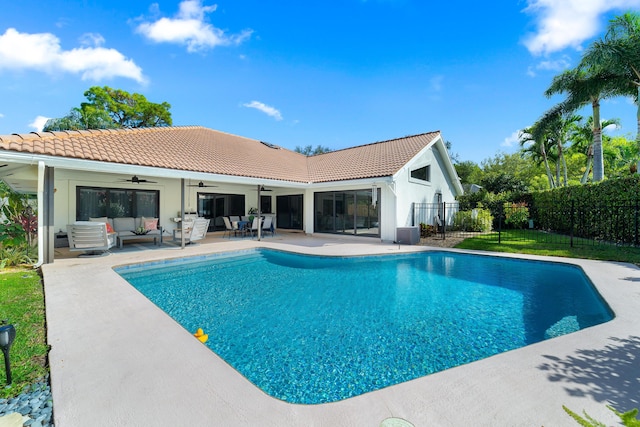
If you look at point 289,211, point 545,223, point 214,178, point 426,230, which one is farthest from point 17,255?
point 545,223

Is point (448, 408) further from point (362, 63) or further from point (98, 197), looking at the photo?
point (362, 63)

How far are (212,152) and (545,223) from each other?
21.6m

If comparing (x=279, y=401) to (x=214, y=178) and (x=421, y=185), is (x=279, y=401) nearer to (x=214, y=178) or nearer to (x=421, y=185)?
(x=214, y=178)

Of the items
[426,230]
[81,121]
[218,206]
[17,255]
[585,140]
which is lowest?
[17,255]

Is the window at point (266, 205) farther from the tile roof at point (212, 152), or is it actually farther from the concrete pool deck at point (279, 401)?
the concrete pool deck at point (279, 401)

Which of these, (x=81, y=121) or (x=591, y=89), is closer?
(x=591, y=89)

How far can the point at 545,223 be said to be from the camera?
62.5 feet

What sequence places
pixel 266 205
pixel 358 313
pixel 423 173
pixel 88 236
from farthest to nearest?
1. pixel 266 205
2. pixel 423 173
3. pixel 88 236
4. pixel 358 313

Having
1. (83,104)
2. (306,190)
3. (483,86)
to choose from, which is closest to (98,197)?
(306,190)

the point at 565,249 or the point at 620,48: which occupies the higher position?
the point at 620,48

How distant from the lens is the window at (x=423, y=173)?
1682cm

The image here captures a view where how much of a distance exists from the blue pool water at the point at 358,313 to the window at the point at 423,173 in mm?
7584

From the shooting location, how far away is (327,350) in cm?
432

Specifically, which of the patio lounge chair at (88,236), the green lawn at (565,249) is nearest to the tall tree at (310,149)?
the green lawn at (565,249)
